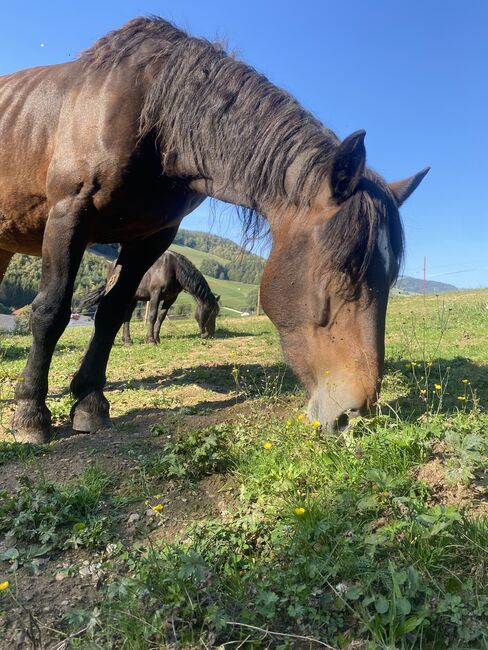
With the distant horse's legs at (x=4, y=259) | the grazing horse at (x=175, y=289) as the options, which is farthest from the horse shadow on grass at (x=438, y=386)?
the grazing horse at (x=175, y=289)

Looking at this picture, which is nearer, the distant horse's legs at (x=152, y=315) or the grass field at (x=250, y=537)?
the grass field at (x=250, y=537)

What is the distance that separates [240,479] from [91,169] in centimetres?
234

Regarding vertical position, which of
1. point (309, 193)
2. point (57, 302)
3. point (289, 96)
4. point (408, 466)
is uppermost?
point (289, 96)

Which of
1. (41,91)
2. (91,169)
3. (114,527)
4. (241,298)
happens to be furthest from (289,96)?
(241,298)

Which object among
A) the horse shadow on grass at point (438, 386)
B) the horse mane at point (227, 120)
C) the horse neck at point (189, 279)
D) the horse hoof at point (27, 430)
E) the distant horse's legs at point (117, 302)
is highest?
the horse mane at point (227, 120)

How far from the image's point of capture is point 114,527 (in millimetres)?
2111

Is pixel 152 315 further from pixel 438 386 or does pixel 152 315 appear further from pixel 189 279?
pixel 438 386

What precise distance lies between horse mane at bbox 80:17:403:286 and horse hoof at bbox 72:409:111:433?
6.12ft

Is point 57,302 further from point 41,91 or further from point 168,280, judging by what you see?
point 168,280

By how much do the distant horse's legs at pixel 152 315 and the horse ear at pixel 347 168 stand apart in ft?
32.9

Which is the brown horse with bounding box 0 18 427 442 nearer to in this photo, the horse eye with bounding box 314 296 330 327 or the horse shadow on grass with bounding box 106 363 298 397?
the horse eye with bounding box 314 296 330 327

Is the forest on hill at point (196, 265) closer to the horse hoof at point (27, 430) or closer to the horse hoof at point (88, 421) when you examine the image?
the horse hoof at point (88, 421)

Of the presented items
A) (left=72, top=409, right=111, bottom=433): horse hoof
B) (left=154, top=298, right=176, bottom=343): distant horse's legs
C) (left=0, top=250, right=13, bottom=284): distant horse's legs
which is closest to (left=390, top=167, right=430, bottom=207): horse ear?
(left=72, top=409, right=111, bottom=433): horse hoof

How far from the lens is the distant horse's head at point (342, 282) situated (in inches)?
97.3
